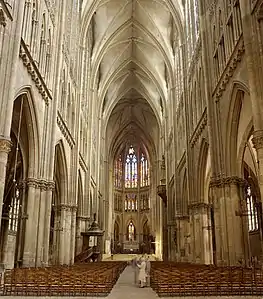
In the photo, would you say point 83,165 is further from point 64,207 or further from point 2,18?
point 2,18

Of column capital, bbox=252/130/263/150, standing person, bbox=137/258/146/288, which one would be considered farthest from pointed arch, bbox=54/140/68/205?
column capital, bbox=252/130/263/150

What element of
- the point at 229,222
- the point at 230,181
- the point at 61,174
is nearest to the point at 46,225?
the point at 61,174

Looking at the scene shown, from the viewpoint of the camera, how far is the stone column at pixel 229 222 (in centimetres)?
1736

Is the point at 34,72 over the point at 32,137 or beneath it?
over

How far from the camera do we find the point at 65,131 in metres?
25.6

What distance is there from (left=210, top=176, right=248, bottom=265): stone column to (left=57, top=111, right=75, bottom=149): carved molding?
1081 cm

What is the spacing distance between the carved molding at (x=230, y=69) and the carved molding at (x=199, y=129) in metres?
3.09

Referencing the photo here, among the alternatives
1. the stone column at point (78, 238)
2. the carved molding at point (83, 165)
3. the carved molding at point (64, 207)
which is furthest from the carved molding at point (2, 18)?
the stone column at point (78, 238)

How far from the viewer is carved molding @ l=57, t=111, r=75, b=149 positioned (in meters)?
23.9

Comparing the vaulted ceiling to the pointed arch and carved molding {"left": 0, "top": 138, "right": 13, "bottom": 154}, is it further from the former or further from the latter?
carved molding {"left": 0, "top": 138, "right": 13, "bottom": 154}

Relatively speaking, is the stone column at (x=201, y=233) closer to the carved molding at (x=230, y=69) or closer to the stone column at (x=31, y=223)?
the carved molding at (x=230, y=69)

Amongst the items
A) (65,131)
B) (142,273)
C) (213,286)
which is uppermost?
(65,131)

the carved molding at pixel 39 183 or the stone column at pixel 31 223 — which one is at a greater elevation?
the carved molding at pixel 39 183

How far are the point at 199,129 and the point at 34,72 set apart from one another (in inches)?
483
